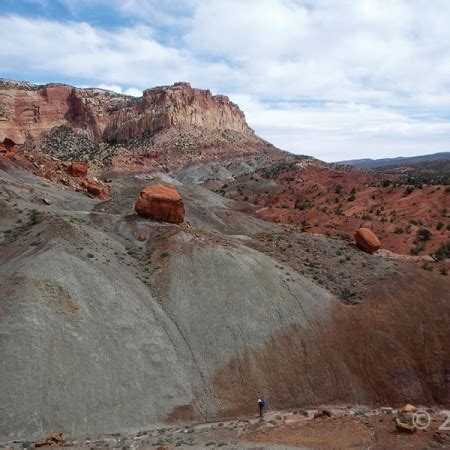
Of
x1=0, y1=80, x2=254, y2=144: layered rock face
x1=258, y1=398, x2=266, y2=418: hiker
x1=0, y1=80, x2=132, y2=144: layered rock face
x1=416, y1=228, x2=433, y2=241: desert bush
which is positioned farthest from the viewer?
x1=0, y1=80, x2=254, y2=144: layered rock face

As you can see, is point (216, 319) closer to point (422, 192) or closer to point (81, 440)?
point (81, 440)

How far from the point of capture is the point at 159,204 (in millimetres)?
28578

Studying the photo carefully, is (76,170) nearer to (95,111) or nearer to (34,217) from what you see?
(34,217)

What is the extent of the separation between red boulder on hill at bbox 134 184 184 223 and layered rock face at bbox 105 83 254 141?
283 feet

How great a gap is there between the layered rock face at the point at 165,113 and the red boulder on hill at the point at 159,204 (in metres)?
86.3

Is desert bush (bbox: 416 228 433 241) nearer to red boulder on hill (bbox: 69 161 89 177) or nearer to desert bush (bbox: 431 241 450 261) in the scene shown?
desert bush (bbox: 431 241 450 261)

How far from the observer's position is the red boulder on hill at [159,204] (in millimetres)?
28516

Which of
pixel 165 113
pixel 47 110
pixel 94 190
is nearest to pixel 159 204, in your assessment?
pixel 94 190

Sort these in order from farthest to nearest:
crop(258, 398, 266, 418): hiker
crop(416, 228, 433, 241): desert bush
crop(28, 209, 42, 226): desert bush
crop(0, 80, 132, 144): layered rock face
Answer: crop(0, 80, 132, 144): layered rock face < crop(416, 228, 433, 241): desert bush < crop(28, 209, 42, 226): desert bush < crop(258, 398, 266, 418): hiker

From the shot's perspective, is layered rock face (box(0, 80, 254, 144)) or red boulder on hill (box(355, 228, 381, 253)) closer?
red boulder on hill (box(355, 228, 381, 253))

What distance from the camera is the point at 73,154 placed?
100438 millimetres

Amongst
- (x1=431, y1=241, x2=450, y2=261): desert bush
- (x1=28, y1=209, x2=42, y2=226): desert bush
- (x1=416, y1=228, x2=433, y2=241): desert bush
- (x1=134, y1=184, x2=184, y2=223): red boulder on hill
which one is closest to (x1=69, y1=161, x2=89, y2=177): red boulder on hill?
(x1=134, y1=184, x2=184, y2=223): red boulder on hill

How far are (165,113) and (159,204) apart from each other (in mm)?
86943

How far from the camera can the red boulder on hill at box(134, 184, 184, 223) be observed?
93.6 feet
